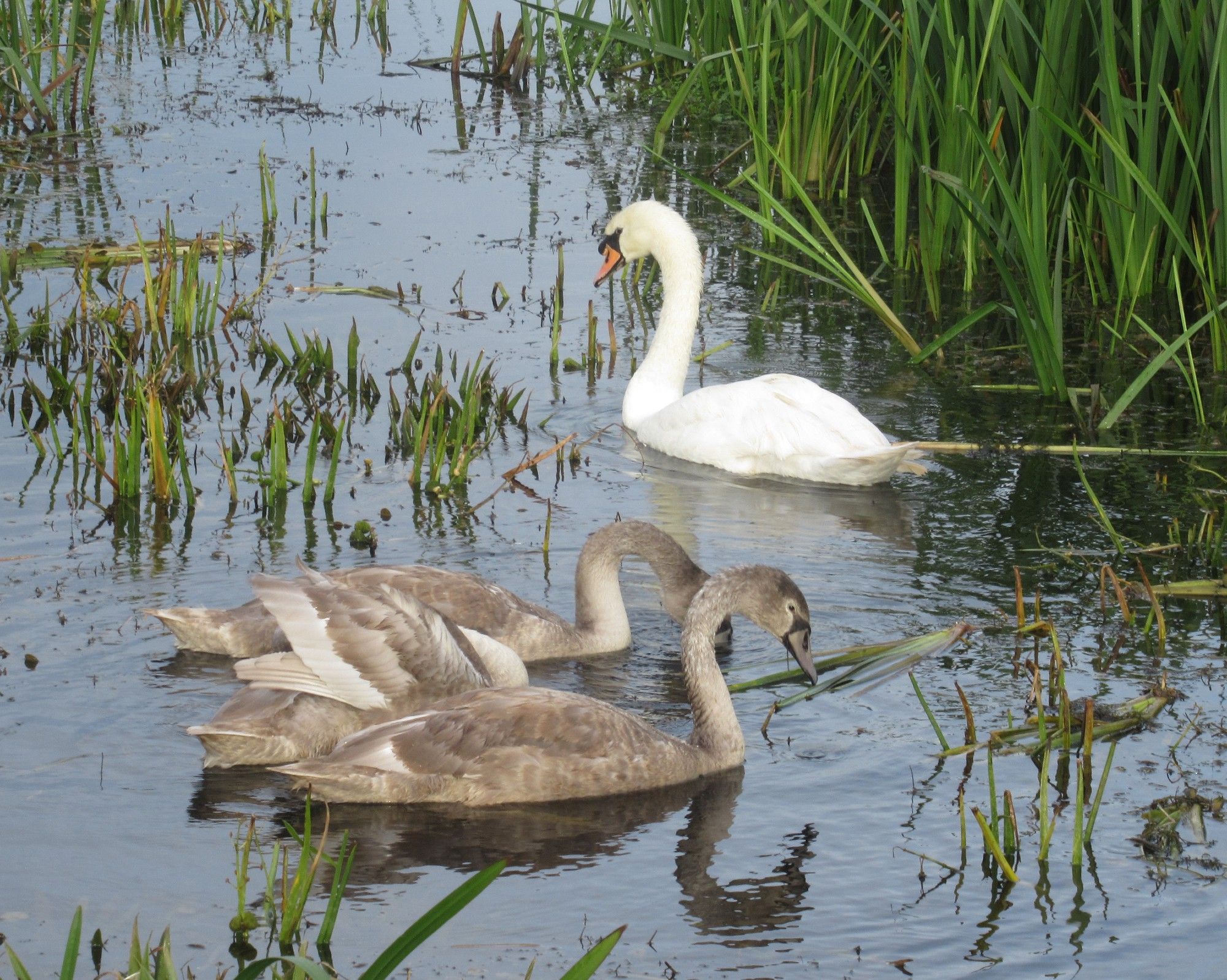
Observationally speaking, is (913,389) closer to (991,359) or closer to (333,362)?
(991,359)

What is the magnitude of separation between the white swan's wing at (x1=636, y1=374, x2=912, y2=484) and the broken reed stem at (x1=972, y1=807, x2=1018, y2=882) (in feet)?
11.7

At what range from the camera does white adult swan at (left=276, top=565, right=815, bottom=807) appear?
5.53 meters

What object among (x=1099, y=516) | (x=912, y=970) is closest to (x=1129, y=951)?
(x=912, y=970)

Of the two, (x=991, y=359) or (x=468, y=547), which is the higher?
Answer: (x=991, y=359)

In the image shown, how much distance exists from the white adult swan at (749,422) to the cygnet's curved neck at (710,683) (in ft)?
7.89

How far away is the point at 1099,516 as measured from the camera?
7.90m

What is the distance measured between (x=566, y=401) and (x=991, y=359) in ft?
8.28

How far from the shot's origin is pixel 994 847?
4.88 m

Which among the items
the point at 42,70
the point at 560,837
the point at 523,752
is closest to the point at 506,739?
the point at 523,752

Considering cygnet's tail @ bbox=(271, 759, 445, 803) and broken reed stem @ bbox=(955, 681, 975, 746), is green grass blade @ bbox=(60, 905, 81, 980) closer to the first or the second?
cygnet's tail @ bbox=(271, 759, 445, 803)

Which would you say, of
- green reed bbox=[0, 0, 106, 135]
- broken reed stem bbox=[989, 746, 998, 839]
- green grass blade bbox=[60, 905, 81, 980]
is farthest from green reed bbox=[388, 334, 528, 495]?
green grass blade bbox=[60, 905, 81, 980]

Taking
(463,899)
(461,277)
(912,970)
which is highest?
(461,277)

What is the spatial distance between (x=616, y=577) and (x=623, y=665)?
32cm

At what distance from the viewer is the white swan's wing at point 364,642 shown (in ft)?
19.2
